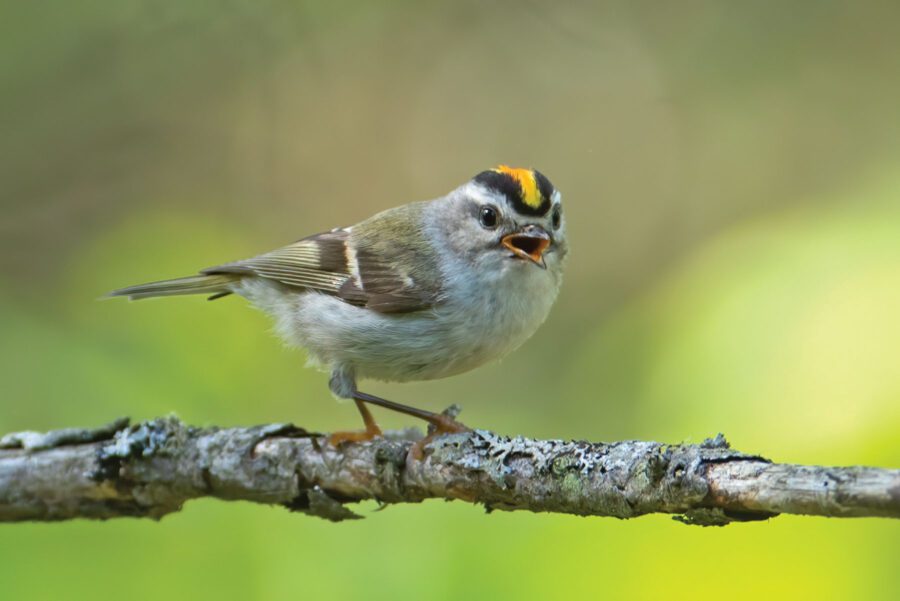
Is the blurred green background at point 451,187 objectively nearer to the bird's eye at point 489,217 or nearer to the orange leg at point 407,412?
the orange leg at point 407,412

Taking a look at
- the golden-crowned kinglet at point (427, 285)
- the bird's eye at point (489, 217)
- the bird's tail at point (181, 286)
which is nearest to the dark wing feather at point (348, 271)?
the golden-crowned kinglet at point (427, 285)

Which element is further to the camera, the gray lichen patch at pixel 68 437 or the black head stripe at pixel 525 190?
the black head stripe at pixel 525 190

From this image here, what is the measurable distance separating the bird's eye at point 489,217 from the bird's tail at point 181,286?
1.21 metres

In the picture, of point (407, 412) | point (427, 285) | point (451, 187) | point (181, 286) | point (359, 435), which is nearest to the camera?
point (359, 435)

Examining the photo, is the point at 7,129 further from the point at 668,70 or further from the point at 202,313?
the point at 668,70

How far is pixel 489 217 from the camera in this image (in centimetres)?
365

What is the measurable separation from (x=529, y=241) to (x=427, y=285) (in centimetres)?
44

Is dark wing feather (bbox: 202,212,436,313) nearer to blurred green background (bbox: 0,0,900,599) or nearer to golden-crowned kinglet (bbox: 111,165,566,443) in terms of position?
golden-crowned kinglet (bbox: 111,165,566,443)

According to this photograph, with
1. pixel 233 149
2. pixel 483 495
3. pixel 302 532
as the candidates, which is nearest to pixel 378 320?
pixel 302 532

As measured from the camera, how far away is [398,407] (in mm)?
3412

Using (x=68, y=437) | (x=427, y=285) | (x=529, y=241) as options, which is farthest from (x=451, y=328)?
(x=68, y=437)

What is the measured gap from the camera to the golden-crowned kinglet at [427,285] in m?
3.45

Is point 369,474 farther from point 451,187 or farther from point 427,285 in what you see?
point 451,187

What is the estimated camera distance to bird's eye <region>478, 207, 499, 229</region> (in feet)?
11.9
